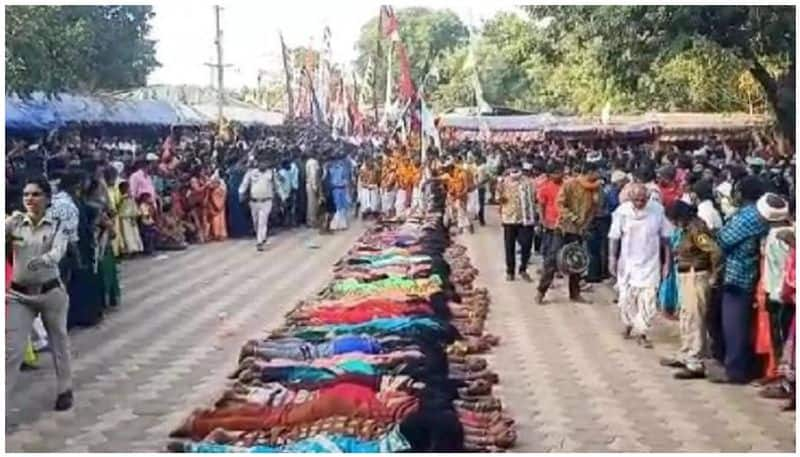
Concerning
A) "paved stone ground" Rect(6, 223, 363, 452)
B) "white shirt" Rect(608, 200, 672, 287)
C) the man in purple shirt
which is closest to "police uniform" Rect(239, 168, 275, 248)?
"paved stone ground" Rect(6, 223, 363, 452)

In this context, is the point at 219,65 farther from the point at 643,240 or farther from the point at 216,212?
the point at 216,212

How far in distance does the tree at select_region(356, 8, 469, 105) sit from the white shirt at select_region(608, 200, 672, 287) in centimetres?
121

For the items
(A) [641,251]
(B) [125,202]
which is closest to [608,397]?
(A) [641,251]

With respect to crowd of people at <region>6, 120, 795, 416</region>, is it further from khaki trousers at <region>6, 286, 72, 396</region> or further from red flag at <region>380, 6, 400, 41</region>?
red flag at <region>380, 6, 400, 41</region>

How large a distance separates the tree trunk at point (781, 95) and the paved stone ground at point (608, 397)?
3.95ft

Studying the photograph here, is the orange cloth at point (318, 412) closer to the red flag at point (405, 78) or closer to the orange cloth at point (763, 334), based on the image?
the orange cloth at point (763, 334)

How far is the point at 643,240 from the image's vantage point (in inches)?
273

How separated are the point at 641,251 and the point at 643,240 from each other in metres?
0.06

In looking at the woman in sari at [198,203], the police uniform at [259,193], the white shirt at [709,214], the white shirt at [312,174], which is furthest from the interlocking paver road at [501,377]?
the white shirt at [312,174]

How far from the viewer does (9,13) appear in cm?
621

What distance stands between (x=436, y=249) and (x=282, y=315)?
1.74 m

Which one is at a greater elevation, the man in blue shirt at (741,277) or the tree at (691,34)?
the tree at (691,34)

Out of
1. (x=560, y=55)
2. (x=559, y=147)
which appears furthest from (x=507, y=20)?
(x=559, y=147)

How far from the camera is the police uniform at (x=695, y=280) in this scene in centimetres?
606
